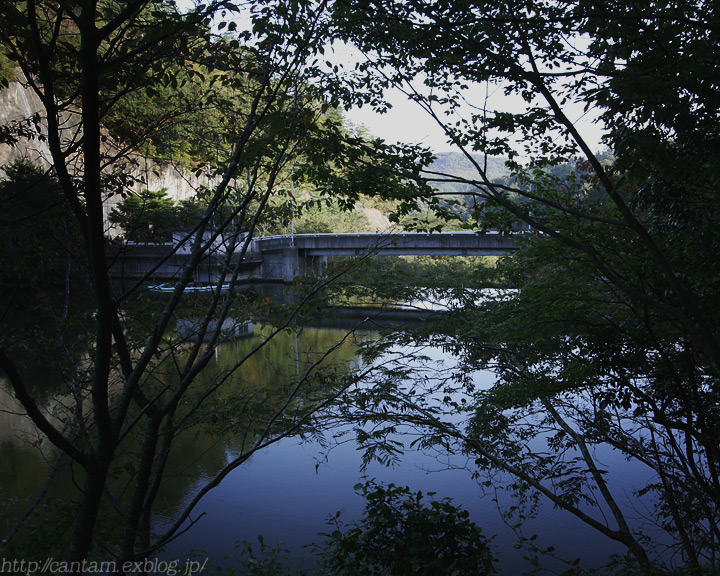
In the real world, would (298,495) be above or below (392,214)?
below

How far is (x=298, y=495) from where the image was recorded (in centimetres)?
764

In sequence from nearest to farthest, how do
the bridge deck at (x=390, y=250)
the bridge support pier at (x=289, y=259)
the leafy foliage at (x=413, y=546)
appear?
the leafy foliage at (x=413, y=546) → the bridge deck at (x=390, y=250) → the bridge support pier at (x=289, y=259)

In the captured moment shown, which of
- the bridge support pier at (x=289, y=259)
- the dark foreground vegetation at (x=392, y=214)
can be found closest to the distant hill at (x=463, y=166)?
the dark foreground vegetation at (x=392, y=214)

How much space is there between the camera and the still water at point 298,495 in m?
6.43

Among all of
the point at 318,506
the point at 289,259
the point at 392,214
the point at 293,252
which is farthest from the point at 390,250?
the point at 392,214

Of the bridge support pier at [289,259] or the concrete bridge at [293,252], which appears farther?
the bridge support pier at [289,259]

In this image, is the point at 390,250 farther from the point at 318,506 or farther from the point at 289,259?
the point at 318,506

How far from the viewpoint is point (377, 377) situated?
25.7 ft

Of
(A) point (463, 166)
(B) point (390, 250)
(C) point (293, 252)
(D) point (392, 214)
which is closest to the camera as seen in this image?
(D) point (392, 214)

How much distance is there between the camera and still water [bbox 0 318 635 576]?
253 inches

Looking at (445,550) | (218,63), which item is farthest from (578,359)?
(218,63)

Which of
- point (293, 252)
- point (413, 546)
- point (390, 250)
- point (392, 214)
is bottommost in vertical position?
point (413, 546)

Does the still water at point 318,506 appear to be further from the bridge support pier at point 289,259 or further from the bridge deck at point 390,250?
the bridge support pier at point 289,259

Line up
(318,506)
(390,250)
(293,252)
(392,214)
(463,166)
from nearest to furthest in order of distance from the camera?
(392,214) < (318,506) < (390,250) < (293,252) < (463,166)
